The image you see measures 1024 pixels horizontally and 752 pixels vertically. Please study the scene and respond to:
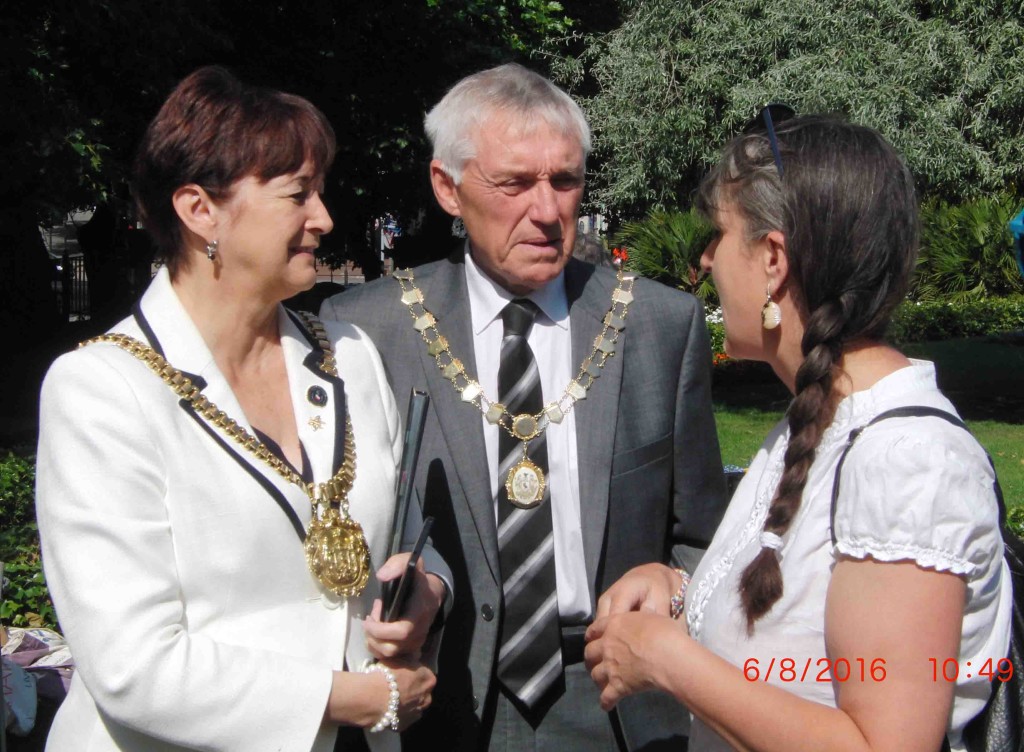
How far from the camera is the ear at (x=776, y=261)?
6.56 ft

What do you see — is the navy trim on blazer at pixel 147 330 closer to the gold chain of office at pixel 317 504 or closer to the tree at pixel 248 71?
the gold chain of office at pixel 317 504

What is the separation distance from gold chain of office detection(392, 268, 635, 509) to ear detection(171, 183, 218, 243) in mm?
818

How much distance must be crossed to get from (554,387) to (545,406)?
7 centimetres

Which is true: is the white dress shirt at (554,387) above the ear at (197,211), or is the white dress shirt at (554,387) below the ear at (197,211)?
below

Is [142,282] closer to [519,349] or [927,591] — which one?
[519,349]

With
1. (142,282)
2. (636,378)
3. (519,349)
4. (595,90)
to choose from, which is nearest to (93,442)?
(519,349)

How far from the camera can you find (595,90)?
59.1ft

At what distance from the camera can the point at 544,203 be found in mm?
2855

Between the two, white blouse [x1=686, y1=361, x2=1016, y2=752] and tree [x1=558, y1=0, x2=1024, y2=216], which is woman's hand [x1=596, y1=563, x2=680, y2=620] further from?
tree [x1=558, y1=0, x2=1024, y2=216]

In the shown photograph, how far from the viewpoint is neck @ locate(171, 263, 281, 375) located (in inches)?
92.7

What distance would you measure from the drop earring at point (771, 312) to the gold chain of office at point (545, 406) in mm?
895

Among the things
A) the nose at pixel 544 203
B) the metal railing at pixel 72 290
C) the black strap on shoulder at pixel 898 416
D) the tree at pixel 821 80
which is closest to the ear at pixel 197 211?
the nose at pixel 544 203
